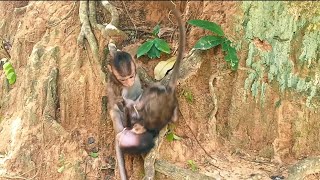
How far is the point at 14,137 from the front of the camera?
20.7ft

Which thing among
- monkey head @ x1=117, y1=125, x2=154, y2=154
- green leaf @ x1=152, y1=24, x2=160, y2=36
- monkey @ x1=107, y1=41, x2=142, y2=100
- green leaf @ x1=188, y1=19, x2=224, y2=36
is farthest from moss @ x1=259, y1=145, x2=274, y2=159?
green leaf @ x1=152, y1=24, x2=160, y2=36

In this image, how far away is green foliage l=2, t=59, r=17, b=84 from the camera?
7066mm

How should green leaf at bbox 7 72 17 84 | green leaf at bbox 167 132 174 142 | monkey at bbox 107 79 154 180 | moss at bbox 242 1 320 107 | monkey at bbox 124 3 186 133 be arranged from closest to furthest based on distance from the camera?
monkey at bbox 124 3 186 133
moss at bbox 242 1 320 107
monkey at bbox 107 79 154 180
green leaf at bbox 167 132 174 142
green leaf at bbox 7 72 17 84

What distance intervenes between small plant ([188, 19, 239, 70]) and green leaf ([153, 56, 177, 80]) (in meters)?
0.37

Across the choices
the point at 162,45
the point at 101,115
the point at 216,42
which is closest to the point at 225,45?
the point at 216,42

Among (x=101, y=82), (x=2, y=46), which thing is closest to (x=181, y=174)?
(x=101, y=82)

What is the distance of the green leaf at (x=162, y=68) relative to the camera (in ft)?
18.4

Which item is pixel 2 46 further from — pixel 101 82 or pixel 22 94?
pixel 101 82

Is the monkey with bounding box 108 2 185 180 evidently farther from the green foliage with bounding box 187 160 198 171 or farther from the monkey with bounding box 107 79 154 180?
the green foliage with bounding box 187 160 198 171

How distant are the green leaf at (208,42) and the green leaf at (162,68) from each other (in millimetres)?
387

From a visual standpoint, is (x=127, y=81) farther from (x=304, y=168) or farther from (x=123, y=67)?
(x=304, y=168)

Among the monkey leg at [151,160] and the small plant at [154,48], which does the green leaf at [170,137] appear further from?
the small plant at [154,48]

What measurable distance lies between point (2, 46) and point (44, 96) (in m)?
2.22

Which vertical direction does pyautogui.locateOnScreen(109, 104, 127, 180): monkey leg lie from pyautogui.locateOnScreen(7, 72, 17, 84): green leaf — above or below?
below
